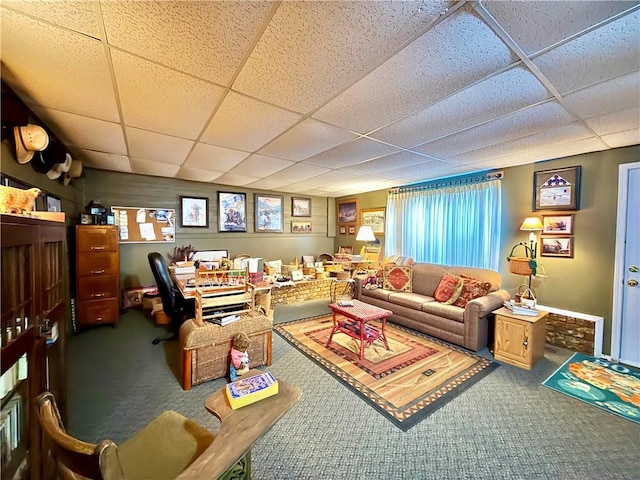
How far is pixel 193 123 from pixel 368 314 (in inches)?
105

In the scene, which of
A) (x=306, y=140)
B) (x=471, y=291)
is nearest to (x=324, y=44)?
(x=306, y=140)

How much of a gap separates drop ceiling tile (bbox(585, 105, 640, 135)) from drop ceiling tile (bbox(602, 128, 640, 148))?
0.42 feet

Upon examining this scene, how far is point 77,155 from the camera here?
133 inches

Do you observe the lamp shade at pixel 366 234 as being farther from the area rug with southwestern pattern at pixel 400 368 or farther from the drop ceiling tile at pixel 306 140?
the drop ceiling tile at pixel 306 140

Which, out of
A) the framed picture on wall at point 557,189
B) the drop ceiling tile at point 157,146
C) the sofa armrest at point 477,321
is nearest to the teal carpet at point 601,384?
the sofa armrest at point 477,321

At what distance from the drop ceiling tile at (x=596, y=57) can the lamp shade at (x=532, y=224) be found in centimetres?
209

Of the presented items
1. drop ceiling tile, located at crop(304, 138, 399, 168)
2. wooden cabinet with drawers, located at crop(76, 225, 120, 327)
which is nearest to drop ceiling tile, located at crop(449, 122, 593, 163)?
drop ceiling tile, located at crop(304, 138, 399, 168)

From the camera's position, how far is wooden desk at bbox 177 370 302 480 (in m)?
0.83

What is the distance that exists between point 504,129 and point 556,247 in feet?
6.55

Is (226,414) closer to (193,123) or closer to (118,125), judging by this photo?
(193,123)

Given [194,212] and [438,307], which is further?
[194,212]

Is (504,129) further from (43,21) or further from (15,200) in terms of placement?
(15,200)

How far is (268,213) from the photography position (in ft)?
19.9

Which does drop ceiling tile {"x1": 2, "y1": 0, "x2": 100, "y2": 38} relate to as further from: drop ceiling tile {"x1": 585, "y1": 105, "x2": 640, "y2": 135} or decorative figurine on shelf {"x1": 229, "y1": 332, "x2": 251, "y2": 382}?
drop ceiling tile {"x1": 585, "y1": 105, "x2": 640, "y2": 135}
